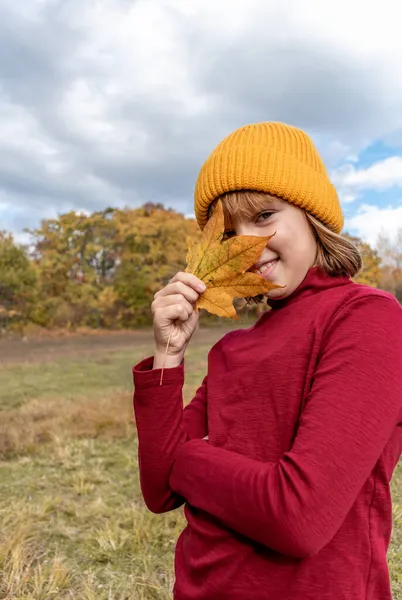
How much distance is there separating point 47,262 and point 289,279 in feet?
95.0

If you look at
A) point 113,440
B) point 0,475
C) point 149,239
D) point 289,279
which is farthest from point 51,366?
point 149,239

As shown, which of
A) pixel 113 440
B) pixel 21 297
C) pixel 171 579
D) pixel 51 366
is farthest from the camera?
pixel 21 297

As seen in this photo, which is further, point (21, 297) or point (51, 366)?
point (21, 297)

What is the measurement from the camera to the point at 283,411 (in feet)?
3.60

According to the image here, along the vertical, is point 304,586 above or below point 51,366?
above

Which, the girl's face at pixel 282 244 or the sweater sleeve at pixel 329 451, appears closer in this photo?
the sweater sleeve at pixel 329 451

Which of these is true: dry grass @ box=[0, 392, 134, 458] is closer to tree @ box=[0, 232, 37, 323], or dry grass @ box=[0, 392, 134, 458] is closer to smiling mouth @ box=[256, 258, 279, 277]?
smiling mouth @ box=[256, 258, 279, 277]

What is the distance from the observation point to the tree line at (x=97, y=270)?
26078mm

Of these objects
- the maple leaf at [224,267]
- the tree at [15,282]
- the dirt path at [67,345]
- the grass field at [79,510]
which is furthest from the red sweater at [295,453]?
the tree at [15,282]

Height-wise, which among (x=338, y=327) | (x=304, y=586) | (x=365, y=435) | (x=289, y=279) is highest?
(x=289, y=279)

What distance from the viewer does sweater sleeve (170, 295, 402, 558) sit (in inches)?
36.5

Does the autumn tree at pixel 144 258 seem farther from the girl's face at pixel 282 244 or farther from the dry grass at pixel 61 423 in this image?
the girl's face at pixel 282 244

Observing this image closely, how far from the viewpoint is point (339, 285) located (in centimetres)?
123

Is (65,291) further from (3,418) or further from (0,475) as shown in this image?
(0,475)
